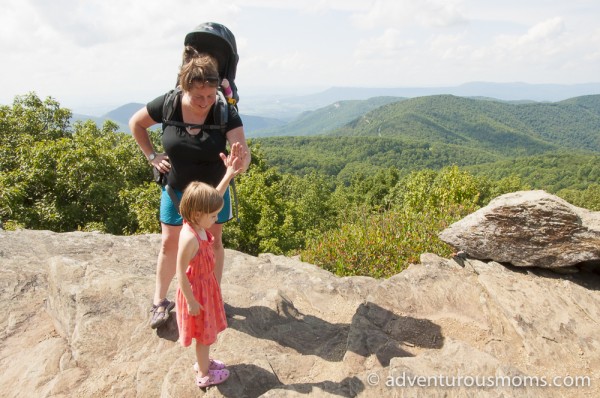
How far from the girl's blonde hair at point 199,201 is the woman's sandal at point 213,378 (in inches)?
63.1

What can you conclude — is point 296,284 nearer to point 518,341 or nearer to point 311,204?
point 518,341

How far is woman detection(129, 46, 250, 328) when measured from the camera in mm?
3572

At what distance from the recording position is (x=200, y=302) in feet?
11.8

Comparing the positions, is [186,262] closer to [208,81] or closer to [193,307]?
[193,307]

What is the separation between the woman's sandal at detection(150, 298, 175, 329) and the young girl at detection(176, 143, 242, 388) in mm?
915

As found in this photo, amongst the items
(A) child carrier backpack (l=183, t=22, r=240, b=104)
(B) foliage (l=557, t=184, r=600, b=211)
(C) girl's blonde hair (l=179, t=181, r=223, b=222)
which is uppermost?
(A) child carrier backpack (l=183, t=22, r=240, b=104)

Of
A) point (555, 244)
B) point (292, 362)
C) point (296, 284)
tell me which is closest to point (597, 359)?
point (555, 244)

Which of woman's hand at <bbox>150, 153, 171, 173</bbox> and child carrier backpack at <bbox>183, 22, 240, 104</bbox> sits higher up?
child carrier backpack at <bbox>183, 22, 240, 104</bbox>

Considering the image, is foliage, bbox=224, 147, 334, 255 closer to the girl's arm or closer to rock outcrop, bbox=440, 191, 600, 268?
rock outcrop, bbox=440, 191, 600, 268

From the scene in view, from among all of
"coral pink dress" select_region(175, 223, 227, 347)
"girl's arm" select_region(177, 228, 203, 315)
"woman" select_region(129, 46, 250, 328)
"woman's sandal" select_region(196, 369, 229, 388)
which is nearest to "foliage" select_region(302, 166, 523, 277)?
"woman" select_region(129, 46, 250, 328)

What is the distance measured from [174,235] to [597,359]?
566 cm

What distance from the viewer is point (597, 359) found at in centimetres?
481

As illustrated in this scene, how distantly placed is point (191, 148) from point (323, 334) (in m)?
3.17

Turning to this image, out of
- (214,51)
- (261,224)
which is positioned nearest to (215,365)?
(214,51)
